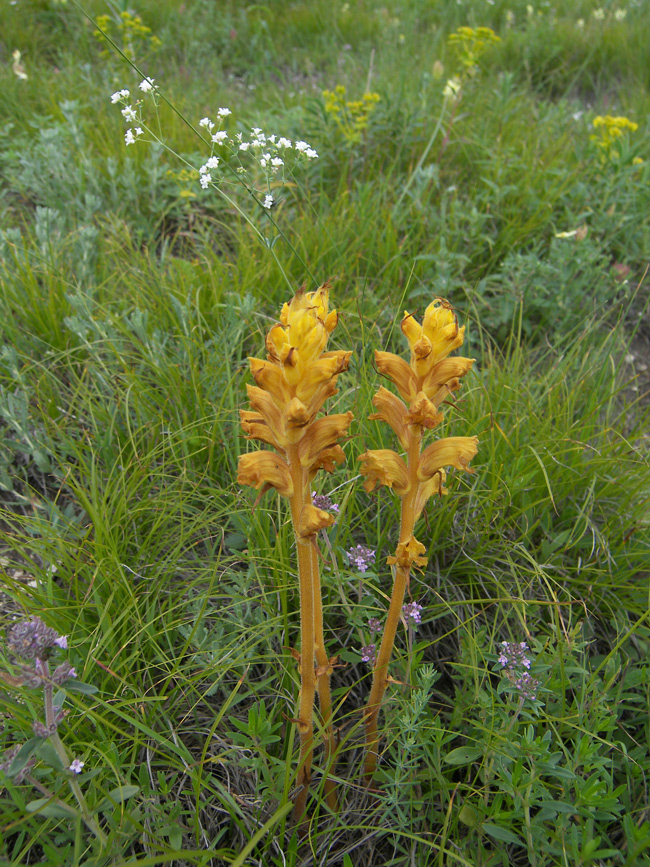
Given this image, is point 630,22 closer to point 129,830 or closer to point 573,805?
point 573,805

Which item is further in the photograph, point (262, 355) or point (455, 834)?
point (262, 355)

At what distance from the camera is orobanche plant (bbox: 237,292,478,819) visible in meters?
1.01

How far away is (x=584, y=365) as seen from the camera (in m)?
2.56

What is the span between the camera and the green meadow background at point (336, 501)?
1.42 m

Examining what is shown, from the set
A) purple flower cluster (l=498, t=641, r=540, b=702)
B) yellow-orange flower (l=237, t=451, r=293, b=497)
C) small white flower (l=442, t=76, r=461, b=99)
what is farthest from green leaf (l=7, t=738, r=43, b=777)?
small white flower (l=442, t=76, r=461, b=99)

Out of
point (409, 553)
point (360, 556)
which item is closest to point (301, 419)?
point (409, 553)

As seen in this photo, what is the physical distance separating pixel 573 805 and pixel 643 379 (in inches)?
90.8

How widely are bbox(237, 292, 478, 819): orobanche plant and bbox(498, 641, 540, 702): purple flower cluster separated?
386mm

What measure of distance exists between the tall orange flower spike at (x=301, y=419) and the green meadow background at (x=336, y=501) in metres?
0.21

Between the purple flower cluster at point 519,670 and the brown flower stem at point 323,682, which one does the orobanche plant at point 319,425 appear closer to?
the brown flower stem at point 323,682

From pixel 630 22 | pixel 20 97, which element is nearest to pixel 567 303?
pixel 20 97

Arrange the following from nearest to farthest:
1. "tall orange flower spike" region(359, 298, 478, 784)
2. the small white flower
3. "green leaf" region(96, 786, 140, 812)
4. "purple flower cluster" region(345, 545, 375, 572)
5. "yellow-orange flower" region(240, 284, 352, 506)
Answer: "yellow-orange flower" region(240, 284, 352, 506), "tall orange flower spike" region(359, 298, 478, 784), "green leaf" region(96, 786, 140, 812), "purple flower cluster" region(345, 545, 375, 572), the small white flower

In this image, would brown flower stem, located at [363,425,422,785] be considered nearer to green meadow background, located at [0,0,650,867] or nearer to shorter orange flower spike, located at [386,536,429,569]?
shorter orange flower spike, located at [386,536,429,569]

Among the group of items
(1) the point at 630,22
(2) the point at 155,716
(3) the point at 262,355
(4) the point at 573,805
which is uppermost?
(1) the point at 630,22
